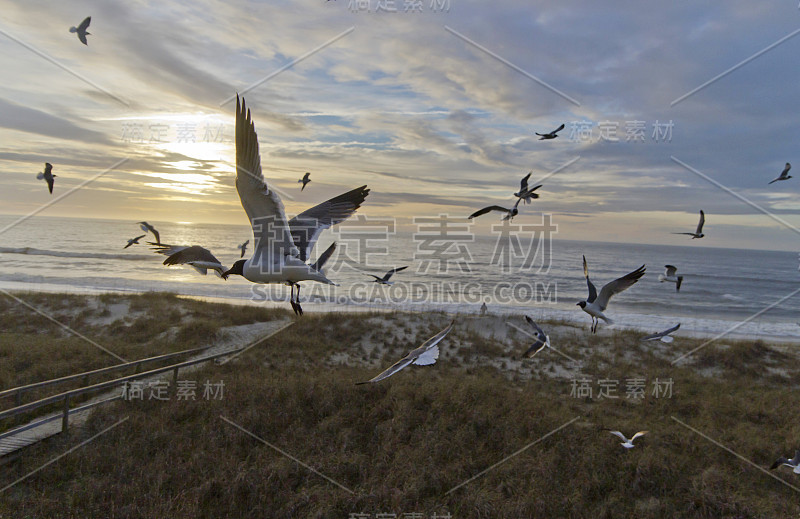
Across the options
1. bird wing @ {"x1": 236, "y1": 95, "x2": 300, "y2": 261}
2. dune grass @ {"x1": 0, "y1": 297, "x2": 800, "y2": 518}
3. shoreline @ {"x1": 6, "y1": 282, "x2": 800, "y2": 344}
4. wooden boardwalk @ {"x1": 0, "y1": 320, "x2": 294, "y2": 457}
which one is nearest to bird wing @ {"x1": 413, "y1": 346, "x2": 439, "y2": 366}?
bird wing @ {"x1": 236, "y1": 95, "x2": 300, "y2": 261}

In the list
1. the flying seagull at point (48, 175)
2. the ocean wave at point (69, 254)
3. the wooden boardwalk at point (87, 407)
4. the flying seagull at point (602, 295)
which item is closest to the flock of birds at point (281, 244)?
the flying seagull at point (602, 295)

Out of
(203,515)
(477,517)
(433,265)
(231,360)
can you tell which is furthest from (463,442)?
(433,265)

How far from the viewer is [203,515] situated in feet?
19.6

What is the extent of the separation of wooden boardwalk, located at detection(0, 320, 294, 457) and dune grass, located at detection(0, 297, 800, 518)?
268 mm

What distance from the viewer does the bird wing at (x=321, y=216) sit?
6.48 meters

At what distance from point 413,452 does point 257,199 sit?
17.8 ft

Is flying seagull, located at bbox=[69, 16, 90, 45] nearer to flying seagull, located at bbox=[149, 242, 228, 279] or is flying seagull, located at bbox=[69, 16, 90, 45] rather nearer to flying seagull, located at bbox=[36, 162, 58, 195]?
flying seagull, located at bbox=[36, 162, 58, 195]

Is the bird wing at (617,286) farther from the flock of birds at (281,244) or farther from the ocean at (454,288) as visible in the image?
the ocean at (454,288)

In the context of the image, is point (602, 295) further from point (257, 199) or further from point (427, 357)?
point (257, 199)

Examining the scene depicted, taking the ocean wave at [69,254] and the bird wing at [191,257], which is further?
the ocean wave at [69,254]

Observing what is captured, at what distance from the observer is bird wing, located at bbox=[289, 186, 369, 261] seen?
255 inches

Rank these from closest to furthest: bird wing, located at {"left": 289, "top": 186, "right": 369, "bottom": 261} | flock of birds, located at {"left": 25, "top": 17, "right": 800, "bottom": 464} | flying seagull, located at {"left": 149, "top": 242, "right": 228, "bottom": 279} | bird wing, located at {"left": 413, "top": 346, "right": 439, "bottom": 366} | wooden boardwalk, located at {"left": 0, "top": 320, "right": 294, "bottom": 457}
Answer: bird wing, located at {"left": 413, "top": 346, "right": 439, "bottom": 366}
flock of birds, located at {"left": 25, "top": 17, "right": 800, "bottom": 464}
flying seagull, located at {"left": 149, "top": 242, "right": 228, "bottom": 279}
bird wing, located at {"left": 289, "top": 186, "right": 369, "bottom": 261}
wooden boardwalk, located at {"left": 0, "top": 320, "right": 294, "bottom": 457}

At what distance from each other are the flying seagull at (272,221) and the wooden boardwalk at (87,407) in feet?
16.7

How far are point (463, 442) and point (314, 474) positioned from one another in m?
2.96
